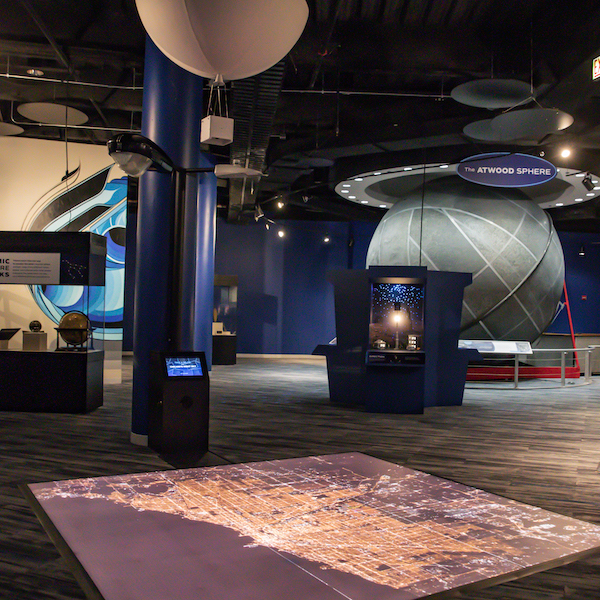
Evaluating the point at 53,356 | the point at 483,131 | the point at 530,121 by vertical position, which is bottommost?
the point at 53,356

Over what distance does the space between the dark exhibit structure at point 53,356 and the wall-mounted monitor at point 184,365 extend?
9.23 ft

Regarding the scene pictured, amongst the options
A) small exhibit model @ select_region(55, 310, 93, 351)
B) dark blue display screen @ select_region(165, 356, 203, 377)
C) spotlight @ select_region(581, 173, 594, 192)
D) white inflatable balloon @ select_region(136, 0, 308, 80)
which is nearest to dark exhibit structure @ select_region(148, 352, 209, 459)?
dark blue display screen @ select_region(165, 356, 203, 377)

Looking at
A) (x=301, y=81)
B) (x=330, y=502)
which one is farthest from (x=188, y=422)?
(x=301, y=81)

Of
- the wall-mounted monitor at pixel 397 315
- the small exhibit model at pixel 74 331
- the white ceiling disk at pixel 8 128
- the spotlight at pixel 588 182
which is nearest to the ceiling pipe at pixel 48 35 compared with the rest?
the white ceiling disk at pixel 8 128

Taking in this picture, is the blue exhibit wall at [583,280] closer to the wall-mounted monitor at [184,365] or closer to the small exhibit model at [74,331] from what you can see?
the small exhibit model at [74,331]

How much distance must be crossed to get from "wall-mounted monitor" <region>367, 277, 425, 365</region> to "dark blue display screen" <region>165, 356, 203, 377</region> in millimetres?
3460

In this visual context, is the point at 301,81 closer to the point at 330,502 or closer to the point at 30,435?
the point at 30,435

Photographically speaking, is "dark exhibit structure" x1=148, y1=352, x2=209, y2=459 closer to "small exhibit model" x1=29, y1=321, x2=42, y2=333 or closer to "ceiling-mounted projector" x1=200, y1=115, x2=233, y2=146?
"ceiling-mounted projector" x1=200, y1=115, x2=233, y2=146

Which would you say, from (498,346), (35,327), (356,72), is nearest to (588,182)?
(498,346)

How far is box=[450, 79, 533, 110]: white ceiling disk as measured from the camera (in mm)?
7066

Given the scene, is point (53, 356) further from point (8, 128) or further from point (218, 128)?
point (218, 128)

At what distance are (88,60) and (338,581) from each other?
7779mm

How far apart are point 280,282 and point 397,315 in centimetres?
959

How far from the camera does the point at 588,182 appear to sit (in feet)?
40.7
